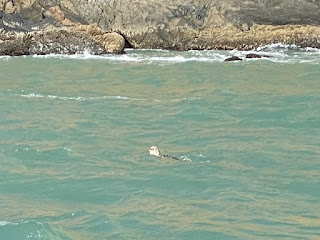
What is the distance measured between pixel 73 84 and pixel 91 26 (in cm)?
980

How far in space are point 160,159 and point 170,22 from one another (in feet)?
63.5

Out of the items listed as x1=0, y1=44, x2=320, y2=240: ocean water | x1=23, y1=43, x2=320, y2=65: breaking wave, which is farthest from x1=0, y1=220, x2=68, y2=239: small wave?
x1=23, y1=43, x2=320, y2=65: breaking wave

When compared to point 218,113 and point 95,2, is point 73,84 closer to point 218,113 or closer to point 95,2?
point 218,113

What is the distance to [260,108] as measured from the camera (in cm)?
1312

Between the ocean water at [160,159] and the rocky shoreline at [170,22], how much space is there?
29.1 feet

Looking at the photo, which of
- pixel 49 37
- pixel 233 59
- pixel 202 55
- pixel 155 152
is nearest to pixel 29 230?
pixel 155 152

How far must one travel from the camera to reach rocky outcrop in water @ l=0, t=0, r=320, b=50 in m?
27.1

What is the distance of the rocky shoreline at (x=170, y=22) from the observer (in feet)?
87.5

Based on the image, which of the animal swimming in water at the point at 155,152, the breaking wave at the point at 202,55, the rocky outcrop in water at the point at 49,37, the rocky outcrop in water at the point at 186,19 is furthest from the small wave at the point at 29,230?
the rocky outcrop in water at the point at 186,19

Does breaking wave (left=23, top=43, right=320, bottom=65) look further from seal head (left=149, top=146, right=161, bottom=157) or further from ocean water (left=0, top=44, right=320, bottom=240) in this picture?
seal head (left=149, top=146, right=161, bottom=157)

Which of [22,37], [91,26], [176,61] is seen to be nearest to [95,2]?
[91,26]

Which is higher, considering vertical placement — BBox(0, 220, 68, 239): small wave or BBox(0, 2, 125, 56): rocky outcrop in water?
BBox(0, 220, 68, 239): small wave

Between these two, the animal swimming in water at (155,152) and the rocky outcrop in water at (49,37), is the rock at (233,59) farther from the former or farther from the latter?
the animal swimming in water at (155,152)

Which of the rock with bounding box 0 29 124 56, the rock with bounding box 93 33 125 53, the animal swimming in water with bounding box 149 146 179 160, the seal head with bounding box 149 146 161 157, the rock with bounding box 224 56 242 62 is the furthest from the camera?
the rock with bounding box 93 33 125 53
